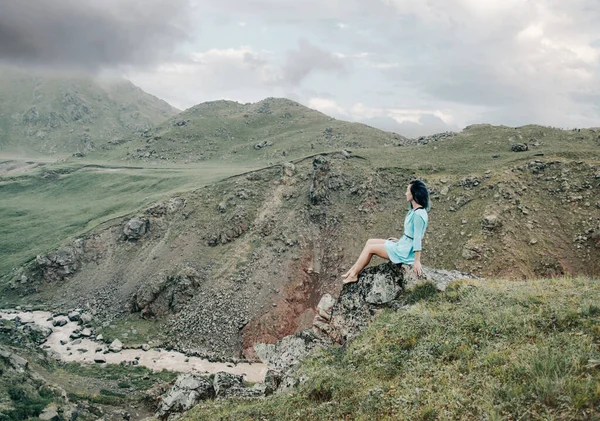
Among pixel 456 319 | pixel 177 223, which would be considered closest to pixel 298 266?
pixel 177 223

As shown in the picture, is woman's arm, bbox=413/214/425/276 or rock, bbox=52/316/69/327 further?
rock, bbox=52/316/69/327

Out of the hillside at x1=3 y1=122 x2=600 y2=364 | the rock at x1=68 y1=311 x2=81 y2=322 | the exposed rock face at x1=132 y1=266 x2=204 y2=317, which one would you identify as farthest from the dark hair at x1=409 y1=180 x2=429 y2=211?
the rock at x1=68 y1=311 x2=81 y2=322

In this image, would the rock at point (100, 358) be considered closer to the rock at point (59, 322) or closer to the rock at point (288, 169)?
the rock at point (59, 322)

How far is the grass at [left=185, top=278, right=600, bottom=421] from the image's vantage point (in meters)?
5.96

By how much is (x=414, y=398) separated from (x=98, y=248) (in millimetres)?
48605

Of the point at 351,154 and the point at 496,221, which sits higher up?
the point at 351,154

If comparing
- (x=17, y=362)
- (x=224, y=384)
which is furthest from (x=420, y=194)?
(x=17, y=362)

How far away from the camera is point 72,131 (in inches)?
7343

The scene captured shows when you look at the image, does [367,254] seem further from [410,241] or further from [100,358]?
[100,358]

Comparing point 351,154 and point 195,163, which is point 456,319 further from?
point 195,163

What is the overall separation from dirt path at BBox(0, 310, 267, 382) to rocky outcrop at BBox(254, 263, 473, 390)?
19.7 meters

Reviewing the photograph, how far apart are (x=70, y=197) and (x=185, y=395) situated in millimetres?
72966

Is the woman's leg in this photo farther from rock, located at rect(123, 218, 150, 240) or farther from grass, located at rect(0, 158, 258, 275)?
grass, located at rect(0, 158, 258, 275)

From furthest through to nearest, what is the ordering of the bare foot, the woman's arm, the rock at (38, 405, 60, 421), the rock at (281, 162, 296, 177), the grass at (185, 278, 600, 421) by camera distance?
the rock at (281, 162, 296, 177)
the rock at (38, 405, 60, 421)
the bare foot
the woman's arm
the grass at (185, 278, 600, 421)
